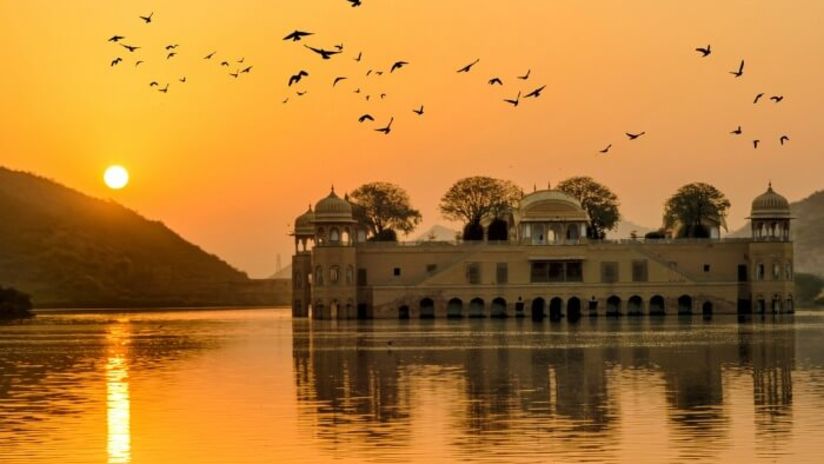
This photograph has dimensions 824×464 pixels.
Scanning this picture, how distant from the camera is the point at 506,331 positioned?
73.2 m

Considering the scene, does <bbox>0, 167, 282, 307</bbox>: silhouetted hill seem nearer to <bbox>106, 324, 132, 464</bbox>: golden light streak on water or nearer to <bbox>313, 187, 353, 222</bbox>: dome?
<bbox>313, 187, 353, 222</bbox>: dome

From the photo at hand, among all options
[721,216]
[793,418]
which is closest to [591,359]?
[793,418]

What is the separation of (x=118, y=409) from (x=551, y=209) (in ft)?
221

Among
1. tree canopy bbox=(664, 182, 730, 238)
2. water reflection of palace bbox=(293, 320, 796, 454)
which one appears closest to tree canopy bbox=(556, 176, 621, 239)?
tree canopy bbox=(664, 182, 730, 238)

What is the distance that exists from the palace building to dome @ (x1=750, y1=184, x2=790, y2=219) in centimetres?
6

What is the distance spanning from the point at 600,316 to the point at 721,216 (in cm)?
2168

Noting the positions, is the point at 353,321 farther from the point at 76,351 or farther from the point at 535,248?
the point at 76,351

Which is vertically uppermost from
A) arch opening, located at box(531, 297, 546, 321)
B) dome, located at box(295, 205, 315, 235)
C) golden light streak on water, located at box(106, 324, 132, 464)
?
dome, located at box(295, 205, 315, 235)

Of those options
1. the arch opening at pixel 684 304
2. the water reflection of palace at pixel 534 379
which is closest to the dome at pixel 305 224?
the arch opening at pixel 684 304

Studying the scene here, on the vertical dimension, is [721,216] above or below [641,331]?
above

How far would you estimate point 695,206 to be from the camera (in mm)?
113625

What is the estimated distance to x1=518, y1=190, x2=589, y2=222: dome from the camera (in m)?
99.1

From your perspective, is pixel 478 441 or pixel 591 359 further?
pixel 591 359

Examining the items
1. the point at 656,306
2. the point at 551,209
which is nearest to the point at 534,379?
the point at 551,209
